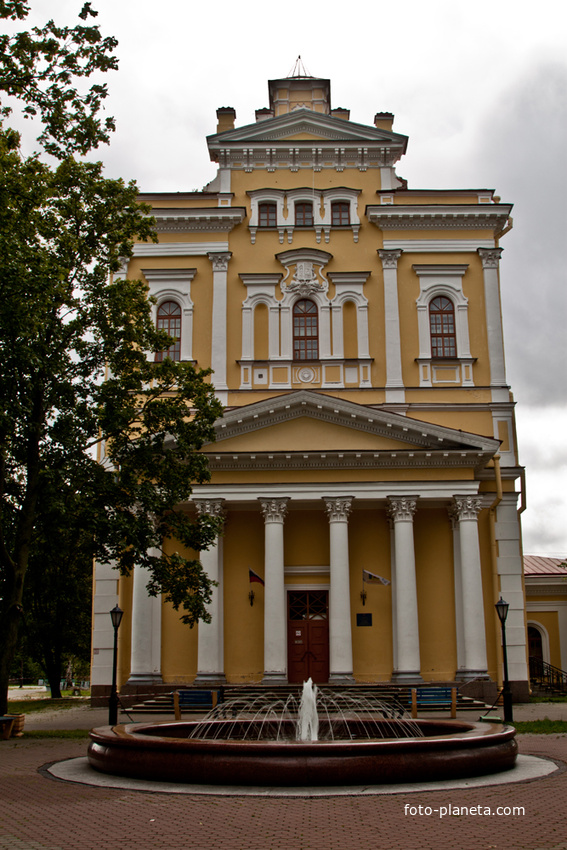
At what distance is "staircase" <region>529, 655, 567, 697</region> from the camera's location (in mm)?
33938

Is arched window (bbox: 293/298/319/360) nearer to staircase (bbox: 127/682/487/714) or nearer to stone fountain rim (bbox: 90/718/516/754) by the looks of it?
staircase (bbox: 127/682/487/714)

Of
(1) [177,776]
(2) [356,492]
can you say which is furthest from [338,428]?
(1) [177,776]

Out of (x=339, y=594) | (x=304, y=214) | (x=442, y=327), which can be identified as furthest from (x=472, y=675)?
(x=304, y=214)

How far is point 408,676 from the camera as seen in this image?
25.1m

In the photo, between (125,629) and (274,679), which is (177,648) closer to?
(125,629)

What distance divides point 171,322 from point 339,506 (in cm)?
1038

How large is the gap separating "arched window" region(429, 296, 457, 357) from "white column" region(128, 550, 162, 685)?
12713 millimetres

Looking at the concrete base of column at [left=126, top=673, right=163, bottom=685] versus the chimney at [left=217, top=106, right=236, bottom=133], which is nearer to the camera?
the concrete base of column at [left=126, top=673, right=163, bottom=685]

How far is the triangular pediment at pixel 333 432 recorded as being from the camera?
2627cm

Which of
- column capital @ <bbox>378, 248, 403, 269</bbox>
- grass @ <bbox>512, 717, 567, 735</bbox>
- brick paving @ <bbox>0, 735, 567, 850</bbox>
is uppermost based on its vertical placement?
column capital @ <bbox>378, 248, 403, 269</bbox>

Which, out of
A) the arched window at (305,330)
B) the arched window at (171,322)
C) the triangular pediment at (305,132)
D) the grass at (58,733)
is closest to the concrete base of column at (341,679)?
the grass at (58,733)

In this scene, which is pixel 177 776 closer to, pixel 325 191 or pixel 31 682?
pixel 325 191

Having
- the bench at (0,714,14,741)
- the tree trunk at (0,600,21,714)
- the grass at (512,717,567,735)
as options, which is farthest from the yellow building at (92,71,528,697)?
the bench at (0,714,14,741)

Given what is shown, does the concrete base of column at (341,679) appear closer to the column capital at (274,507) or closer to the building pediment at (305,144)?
the column capital at (274,507)
